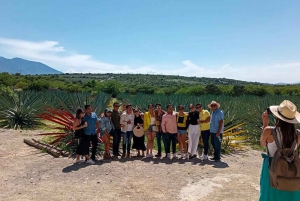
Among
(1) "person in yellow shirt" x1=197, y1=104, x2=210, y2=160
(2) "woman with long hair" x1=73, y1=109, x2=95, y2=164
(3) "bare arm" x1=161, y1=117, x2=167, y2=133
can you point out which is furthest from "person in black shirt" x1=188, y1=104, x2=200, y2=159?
(2) "woman with long hair" x1=73, y1=109, x2=95, y2=164

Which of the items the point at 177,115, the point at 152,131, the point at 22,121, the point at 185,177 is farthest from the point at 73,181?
the point at 22,121

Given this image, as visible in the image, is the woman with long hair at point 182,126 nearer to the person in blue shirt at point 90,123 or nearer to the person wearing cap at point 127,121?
the person wearing cap at point 127,121

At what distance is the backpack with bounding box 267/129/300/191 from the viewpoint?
116 inches

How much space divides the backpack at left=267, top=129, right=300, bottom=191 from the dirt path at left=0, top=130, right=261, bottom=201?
7.59ft

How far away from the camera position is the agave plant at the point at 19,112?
14.1 m

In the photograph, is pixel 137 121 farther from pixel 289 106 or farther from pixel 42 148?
pixel 289 106

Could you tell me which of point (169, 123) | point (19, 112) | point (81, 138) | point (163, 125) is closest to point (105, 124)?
point (81, 138)

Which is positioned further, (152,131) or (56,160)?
(152,131)

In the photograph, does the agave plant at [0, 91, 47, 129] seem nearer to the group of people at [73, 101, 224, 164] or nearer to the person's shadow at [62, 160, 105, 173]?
the group of people at [73, 101, 224, 164]

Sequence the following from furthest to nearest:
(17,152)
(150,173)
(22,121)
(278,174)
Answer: (22,121)
(17,152)
(150,173)
(278,174)

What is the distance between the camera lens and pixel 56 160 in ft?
25.3

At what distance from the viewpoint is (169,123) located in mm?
8125

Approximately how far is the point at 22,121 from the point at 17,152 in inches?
237

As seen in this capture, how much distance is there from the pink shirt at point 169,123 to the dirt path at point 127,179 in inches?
33.1
